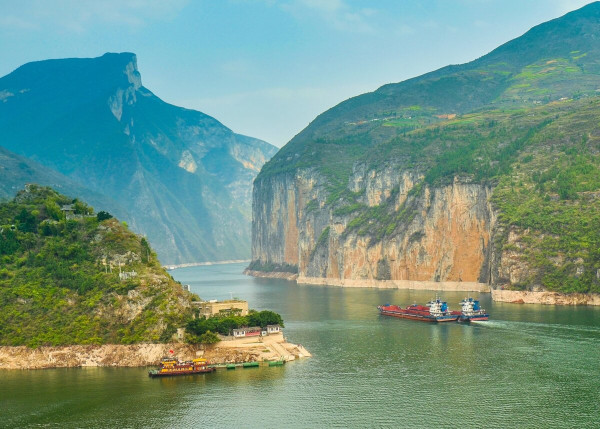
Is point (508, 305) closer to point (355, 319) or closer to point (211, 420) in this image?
point (355, 319)

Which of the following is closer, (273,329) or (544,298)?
(273,329)

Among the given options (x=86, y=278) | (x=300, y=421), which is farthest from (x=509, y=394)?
(x=86, y=278)

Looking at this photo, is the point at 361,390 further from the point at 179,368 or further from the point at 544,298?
the point at 544,298

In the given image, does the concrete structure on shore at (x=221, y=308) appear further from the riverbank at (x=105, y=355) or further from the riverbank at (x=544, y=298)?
the riverbank at (x=544, y=298)

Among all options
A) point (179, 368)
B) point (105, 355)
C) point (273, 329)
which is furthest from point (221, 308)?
point (105, 355)

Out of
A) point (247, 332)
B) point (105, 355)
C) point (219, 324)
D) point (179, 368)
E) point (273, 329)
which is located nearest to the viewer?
point (179, 368)

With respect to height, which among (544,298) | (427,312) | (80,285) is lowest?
(427,312)

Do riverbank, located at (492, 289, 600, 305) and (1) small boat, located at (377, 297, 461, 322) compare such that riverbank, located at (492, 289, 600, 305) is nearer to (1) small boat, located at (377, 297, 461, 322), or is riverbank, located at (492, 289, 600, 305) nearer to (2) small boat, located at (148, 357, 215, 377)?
(1) small boat, located at (377, 297, 461, 322)

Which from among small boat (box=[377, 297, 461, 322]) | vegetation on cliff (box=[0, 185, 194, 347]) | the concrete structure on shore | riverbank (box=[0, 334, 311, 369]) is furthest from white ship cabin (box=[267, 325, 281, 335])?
small boat (box=[377, 297, 461, 322])
